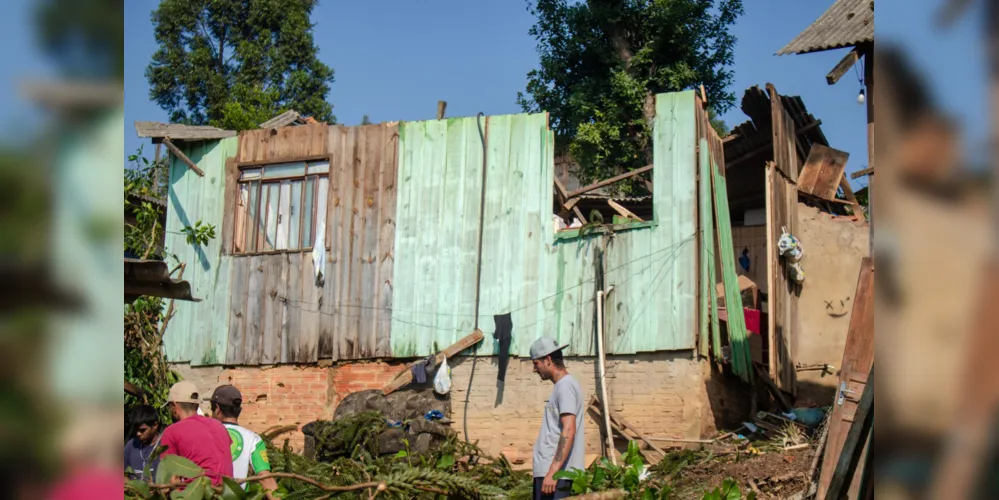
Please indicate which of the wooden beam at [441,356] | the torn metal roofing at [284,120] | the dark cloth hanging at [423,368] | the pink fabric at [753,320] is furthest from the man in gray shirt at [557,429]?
the torn metal roofing at [284,120]

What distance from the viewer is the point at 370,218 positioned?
42.4 ft

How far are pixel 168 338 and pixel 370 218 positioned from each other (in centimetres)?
358

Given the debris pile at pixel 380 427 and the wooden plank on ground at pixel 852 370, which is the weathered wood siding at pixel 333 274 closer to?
the debris pile at pixel 380 427

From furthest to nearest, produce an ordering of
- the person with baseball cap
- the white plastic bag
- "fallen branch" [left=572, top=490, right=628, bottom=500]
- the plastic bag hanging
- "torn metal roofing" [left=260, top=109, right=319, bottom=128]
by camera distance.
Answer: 1. "torn metal roofing" [left=260, top=109, right=319, bottom=128]
2. the plastic bag hanging
3. the white plastic bag
4. the person with baseball cap
5. "fallen branch" [left=572, top=490, right=628, bottom=500]

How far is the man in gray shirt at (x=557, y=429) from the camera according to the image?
6152mm

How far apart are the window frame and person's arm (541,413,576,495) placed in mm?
7555

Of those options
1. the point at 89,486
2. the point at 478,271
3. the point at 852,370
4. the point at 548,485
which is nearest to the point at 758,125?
the point at 478,271

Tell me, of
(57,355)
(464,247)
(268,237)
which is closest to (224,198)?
(268,237)

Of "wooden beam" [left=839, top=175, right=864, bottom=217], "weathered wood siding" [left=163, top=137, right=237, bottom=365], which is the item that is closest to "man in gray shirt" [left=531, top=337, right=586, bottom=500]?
"weathered wood siding" [left=163, top=137, right=237, bottom=365]

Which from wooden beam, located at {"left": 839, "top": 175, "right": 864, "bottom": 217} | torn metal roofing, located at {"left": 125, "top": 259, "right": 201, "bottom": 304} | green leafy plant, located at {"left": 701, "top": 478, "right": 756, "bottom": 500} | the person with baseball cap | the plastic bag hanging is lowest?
green leafy plant, located at {"left": 701, "top": 478, "right": 756, "bottom": 500}

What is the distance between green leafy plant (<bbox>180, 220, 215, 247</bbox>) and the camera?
1351 centimetres

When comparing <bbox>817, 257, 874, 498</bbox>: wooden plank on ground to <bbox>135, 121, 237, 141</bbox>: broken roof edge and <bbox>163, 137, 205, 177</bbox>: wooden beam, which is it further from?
<bbox>163, 137, 205, 177</bbox>: wooden beam

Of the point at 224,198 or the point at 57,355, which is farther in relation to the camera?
the point at 224,198

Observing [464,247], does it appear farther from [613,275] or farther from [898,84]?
[898,84]
